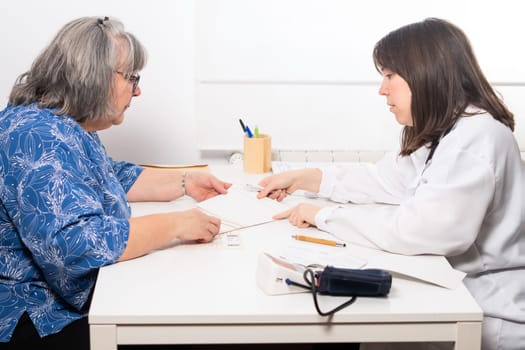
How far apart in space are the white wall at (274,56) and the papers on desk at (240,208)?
0.67 meters

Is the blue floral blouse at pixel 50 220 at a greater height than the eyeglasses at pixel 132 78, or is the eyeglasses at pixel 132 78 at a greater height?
the eyeglasses at pixel 132 78

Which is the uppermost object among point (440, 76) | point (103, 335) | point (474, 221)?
point (440, 76)

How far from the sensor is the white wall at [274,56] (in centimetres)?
245

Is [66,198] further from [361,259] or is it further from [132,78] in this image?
[361,259]

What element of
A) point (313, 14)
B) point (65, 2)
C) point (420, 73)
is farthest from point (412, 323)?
point (65, 2)

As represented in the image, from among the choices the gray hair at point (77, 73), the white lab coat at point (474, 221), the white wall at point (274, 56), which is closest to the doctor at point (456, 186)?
the white lab coat at point (474, 221)

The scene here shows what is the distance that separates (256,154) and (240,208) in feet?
1.44

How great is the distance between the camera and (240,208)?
1740mm

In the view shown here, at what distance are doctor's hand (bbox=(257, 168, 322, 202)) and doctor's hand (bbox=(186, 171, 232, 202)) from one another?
12 cm

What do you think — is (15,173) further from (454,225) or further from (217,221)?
(454,225)

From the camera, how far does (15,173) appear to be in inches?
53.9

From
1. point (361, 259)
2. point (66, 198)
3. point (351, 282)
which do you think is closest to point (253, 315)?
point (351, 282)

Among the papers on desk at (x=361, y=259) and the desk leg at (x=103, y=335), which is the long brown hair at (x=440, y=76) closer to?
the papers on desk at (x=361, y=259)

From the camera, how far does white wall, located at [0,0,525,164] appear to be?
2445 millimetres
